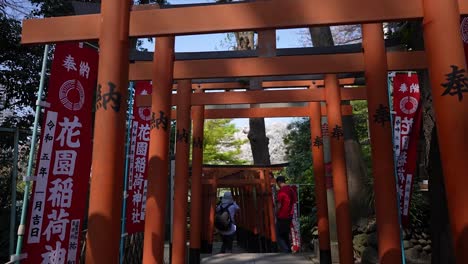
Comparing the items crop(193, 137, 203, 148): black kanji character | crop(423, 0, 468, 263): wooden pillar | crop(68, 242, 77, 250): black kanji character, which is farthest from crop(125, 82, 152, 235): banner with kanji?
crop(423, 0, 468, 263): wooden pillar

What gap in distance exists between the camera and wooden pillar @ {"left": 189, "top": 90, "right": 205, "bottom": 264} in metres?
7.97

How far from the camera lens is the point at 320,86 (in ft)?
25.6

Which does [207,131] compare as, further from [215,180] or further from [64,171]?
[64,171]

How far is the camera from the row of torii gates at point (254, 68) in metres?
3.08

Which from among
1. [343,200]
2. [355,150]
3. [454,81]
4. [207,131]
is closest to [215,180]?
[355,150]

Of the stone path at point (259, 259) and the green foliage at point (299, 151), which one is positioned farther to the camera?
the green foliage at point (299, 151)

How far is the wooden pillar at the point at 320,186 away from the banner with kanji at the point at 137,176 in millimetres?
3504

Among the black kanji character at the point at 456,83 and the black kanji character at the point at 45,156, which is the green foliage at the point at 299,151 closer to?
the black kanji character at the point at 45,156

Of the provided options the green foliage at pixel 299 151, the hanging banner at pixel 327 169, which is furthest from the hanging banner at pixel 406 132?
the green foliage at pixel 299 151

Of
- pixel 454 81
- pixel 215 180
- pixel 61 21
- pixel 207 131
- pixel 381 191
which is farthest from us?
pixel 207 131

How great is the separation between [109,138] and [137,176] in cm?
264

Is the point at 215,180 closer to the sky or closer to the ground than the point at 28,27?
closer to the ground

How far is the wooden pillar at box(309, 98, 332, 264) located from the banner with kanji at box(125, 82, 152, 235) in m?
3.50

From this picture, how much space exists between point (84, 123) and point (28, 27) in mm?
1068
